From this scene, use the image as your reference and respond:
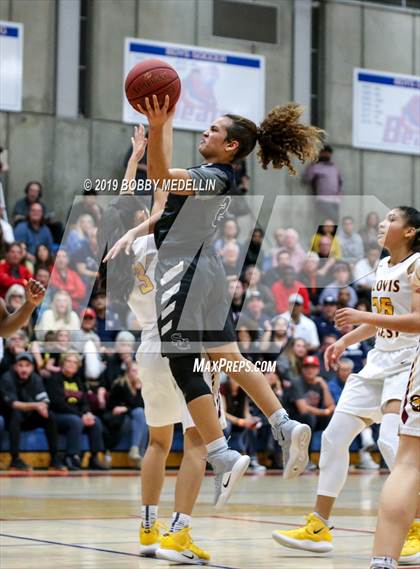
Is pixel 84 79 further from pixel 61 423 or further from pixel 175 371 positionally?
pixel 175 371

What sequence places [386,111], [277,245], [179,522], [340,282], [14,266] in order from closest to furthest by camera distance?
1. [179,522]
2. [14,266]
3. [340,282]
4. [277,245]
5. [386,111]

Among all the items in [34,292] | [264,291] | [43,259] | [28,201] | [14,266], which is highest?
[28,201]

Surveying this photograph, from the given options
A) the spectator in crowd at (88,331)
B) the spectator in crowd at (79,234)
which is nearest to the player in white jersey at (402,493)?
the spectator in crowd at (88,331)

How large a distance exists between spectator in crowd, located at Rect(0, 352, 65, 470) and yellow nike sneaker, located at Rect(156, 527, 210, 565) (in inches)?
268

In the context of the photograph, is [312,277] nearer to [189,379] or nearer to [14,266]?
[14,266]

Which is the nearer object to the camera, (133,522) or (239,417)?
A: (133,522)

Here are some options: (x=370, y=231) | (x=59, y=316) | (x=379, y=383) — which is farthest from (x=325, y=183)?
(x=379, y=383)

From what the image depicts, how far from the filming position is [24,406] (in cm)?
1280

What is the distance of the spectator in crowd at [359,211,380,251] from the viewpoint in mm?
18234

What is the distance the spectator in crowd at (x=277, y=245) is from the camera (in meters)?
16.2

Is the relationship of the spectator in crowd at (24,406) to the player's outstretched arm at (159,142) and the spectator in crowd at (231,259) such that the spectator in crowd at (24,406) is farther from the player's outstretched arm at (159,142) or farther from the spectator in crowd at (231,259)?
the player's outstretched arm at (159,142)

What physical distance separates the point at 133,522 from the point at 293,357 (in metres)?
6.61

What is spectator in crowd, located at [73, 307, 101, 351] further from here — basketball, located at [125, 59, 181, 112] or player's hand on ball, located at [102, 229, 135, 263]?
basketball, located at [125, 59, 181, 112]

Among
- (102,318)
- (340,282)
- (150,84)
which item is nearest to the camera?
(150,84)
